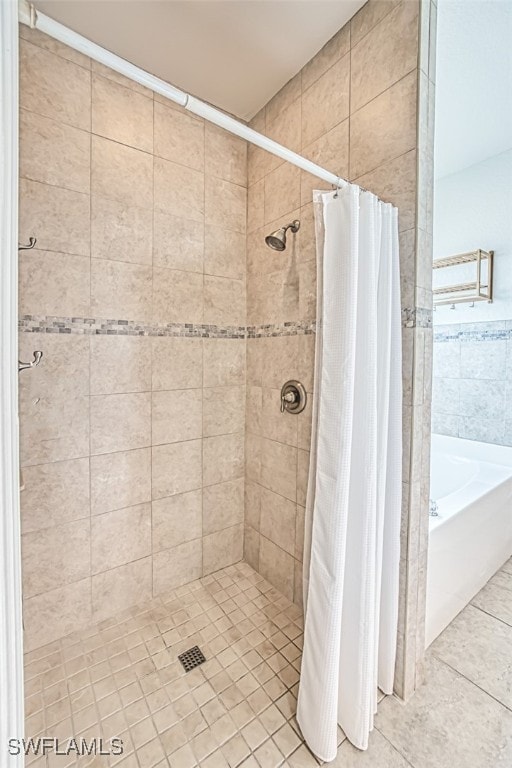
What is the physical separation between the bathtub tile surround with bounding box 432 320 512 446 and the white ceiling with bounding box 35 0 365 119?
225 cm

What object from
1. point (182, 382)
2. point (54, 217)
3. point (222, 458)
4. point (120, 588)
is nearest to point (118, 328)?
point (182, 382)

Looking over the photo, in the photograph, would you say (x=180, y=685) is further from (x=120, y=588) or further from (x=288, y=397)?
(x=288, y=397)

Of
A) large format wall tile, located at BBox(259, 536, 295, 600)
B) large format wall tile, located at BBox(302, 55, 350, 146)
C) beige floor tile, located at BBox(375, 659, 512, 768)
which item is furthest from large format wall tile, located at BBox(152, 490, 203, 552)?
large format wall tile, located at BBox(302, 55, 350, 146)

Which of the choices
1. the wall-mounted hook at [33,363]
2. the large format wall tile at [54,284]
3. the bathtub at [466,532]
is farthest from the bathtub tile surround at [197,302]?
the bathtub at [466,532]

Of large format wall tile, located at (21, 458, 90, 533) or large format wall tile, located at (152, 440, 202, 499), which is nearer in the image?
large format wall tile, located at (21, 458, 90, 533)

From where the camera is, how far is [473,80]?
1.81 meters

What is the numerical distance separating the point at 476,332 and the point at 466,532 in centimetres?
175

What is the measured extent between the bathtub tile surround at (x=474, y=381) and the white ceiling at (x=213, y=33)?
7.38 ft

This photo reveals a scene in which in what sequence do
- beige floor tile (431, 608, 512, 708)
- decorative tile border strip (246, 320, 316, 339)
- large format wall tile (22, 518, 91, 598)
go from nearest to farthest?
beige floor tile (431, 608, 512, 708) < large format wall tile (22, 518, 91, 598) < decorative tile border strip (246, 320, 316, 339)

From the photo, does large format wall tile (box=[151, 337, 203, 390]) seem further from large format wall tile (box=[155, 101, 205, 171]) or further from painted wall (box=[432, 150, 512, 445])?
painted wall (box=[432, 150, 512, 445])

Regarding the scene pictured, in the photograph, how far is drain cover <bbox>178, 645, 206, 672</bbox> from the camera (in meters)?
1.42

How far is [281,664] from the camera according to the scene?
4.71 ft

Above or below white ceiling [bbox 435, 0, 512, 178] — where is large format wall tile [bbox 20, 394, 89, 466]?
below

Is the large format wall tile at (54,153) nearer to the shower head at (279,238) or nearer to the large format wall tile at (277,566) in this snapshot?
the shower head at (279,238)
